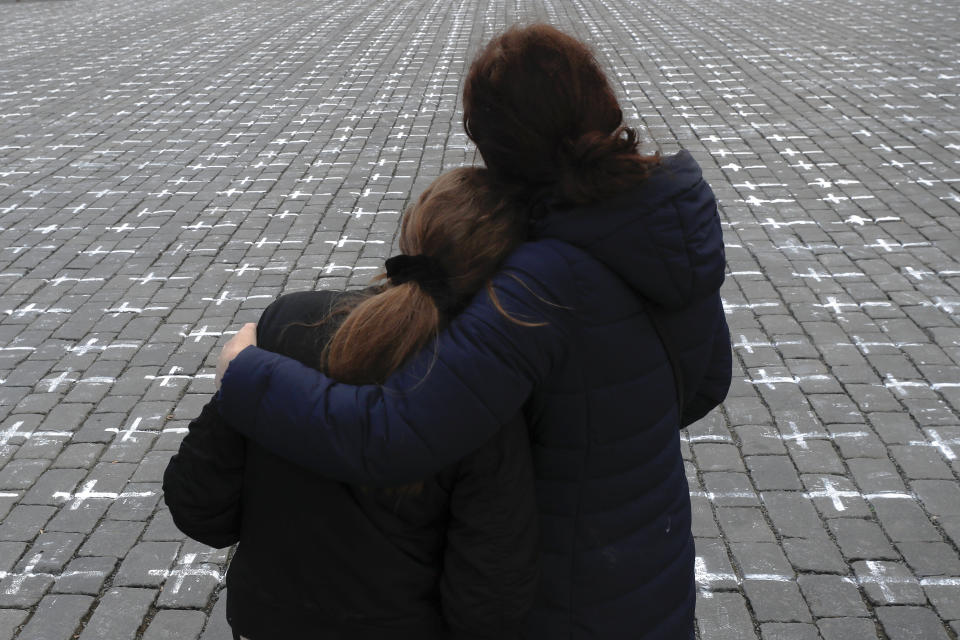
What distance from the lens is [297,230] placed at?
270 inches

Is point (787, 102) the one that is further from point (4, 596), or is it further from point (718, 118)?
point (4, 596)

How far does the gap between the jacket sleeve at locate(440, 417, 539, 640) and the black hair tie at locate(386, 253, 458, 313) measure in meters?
0.24

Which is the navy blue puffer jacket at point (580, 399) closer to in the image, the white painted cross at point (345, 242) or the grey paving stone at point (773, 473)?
the grey paving stone at point (773, 473)

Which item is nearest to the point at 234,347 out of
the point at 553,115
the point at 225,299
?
the point at 553,115

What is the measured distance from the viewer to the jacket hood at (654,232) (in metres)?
1.49

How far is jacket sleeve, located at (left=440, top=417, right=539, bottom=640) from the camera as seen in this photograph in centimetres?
154

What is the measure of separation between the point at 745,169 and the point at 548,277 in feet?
22.4

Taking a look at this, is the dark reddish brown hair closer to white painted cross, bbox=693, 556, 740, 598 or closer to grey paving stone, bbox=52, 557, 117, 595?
white painted cross, bbox=693, 556, 740, 598

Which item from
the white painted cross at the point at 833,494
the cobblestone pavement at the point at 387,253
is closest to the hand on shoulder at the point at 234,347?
the cobblestone pavement at the point at 387,253

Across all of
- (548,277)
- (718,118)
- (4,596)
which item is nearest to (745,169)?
(718,118)

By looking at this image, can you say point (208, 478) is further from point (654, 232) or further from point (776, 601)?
point (776, 601)

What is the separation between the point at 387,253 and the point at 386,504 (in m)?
4.85

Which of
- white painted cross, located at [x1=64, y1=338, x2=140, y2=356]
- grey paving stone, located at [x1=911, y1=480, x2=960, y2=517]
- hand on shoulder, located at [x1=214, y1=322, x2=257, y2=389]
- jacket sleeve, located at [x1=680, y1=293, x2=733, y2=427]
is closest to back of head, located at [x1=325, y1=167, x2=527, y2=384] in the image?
hand on shoulder, located at [x1=214, y1=322, x2=257, y2=389]

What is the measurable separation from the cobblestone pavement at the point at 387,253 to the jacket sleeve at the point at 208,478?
3.05ft
